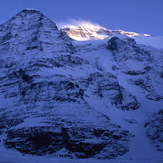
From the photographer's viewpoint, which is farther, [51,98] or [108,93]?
[108,93]

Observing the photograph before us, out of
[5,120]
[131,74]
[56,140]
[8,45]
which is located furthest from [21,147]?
[131,74]

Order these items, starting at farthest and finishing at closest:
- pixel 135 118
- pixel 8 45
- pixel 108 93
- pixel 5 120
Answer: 1. pixel 8 45
2. pixel 108 93
3. pixel 135 118
4. pixel 5 120

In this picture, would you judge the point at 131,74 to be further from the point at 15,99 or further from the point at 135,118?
the point at 15,99

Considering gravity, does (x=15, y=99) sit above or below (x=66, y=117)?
above

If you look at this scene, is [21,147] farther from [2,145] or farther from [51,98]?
[51,98]

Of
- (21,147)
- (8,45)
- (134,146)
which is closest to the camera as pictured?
(21,147)

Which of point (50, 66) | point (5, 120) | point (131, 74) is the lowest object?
point (5, 120)
